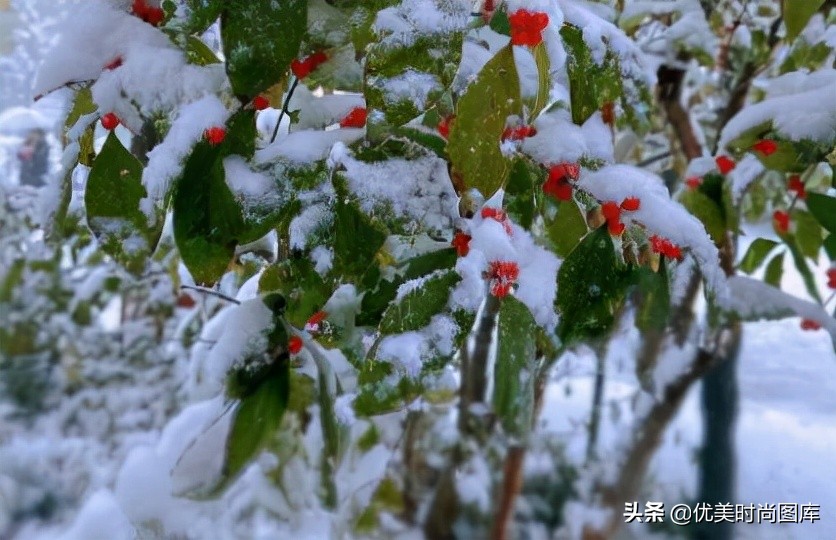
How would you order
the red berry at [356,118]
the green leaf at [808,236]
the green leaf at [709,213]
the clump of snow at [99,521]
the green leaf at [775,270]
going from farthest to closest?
1. the clump of snow at [99,521]
2. the green leaf at [775,270]
3. the green leaf at [808,236]
4. the green leaf at [709,213]
5. the red berry at [356,118]

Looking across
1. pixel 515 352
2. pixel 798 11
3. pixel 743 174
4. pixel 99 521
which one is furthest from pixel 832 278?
pixel 99 521

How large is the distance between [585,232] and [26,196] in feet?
3.75

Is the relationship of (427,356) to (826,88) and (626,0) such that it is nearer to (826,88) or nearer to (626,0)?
(826,88)

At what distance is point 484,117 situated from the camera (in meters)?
0.28

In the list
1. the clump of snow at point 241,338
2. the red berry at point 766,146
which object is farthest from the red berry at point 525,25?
the red berry at point 766,146

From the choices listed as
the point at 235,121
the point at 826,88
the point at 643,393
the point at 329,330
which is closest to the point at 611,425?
the point at 643,393

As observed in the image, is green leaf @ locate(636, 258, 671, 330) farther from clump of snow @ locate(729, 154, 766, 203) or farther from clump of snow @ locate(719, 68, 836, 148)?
clump of snow @ locate(729, 154, 766, 203)

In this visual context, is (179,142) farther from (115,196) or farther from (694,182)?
(694,182)

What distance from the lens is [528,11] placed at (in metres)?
0.28

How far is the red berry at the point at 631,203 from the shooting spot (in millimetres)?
339

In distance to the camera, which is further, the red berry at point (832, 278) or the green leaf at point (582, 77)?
the red berry at point (832, 278)

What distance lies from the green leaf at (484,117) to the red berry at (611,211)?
86 millimetres

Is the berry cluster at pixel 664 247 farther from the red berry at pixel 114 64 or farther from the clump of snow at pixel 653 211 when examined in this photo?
the red berry at pixel 114 64

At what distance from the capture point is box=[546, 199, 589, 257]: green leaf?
392mm
